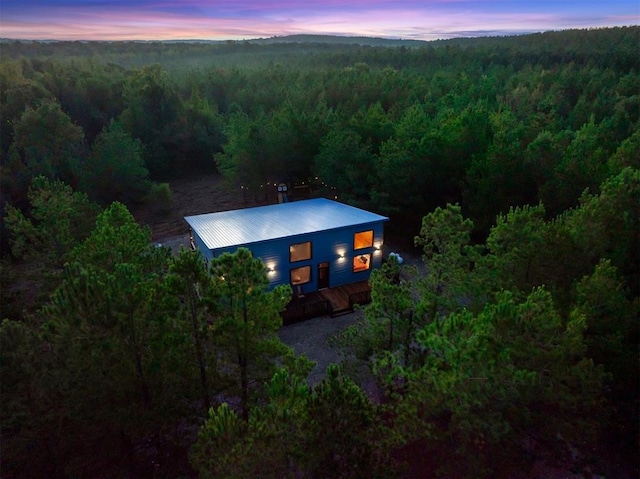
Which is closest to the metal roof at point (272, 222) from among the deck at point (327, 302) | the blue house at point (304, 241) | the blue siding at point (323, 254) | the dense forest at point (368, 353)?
the blue house at point (304, 241)

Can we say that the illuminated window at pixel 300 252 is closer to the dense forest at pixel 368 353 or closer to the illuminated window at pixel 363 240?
the illuminated window at pixel 363 240

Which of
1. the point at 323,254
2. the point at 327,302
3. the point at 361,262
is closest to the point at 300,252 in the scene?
the point at 323,254

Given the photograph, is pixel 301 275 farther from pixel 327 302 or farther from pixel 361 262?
pixel 361 262

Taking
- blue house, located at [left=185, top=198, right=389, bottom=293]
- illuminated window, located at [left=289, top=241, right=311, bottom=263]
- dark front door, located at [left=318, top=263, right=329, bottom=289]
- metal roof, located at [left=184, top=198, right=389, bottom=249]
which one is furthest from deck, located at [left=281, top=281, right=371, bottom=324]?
metal roof, located at [left=184, top=198, right=389, bottom=249]

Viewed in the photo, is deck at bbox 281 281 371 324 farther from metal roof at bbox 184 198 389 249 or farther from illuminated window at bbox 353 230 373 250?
metal roof at bbox 184 198 389 249

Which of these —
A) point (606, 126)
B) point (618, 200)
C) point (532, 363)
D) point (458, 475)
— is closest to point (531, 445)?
point (458, 475)

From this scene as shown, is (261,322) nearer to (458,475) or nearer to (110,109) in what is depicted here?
(458,475)
